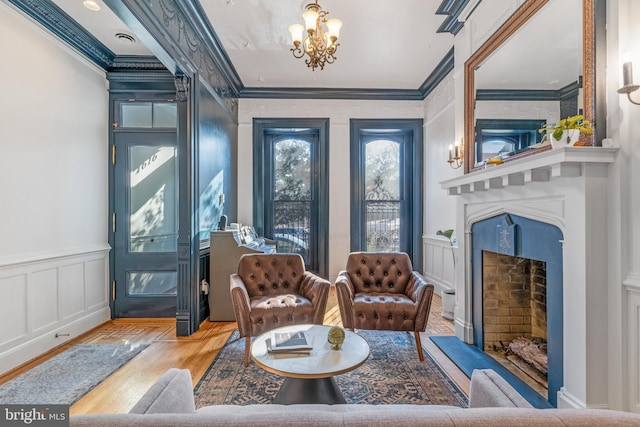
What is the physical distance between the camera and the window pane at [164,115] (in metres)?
3.74

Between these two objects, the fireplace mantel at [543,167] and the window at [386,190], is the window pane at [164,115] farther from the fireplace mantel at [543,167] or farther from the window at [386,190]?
the fireplace mantel at [543,167]

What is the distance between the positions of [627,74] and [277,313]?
2.65 meters

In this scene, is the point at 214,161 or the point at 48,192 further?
the point at 214,161

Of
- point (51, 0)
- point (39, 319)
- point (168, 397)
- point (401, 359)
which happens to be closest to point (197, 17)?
point (51, 0)

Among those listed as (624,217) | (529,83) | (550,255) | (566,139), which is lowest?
A: (550,255)

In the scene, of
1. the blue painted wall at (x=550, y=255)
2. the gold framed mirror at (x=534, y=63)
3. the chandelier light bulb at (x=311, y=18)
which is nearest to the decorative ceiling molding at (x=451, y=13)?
the gold framed mirror at (x=534, y=63)

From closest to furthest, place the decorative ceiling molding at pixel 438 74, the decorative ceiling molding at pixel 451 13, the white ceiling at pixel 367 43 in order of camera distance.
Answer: the white ceiling at pixel 367 43
the decorative ceiling molding at pixel 451 13
the decorative ceiling molding at pixel 438 74

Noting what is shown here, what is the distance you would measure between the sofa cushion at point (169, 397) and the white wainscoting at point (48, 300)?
2392 mm

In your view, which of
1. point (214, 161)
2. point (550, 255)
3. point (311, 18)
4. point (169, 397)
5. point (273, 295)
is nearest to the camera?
point (169, 397)

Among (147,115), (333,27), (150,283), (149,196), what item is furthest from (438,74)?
(150,283)

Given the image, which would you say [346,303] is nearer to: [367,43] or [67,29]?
[367,43]

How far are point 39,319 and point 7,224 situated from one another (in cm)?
91

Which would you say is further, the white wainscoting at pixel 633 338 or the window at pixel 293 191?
the window at pixel 293 191

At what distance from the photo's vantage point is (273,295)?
303 centimetres
